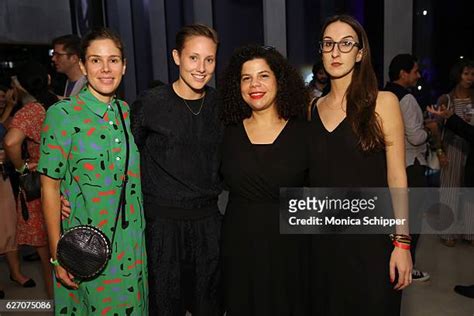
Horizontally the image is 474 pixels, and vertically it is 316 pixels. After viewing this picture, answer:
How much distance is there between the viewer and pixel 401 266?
1.64m

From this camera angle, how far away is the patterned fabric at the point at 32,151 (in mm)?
2496

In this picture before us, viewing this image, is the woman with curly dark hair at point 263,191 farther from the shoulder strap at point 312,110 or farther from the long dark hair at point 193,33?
the long dark hair at point 193,33

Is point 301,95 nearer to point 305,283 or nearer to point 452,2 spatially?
point 305,283

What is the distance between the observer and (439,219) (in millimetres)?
4273

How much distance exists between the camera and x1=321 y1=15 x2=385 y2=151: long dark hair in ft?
5.27

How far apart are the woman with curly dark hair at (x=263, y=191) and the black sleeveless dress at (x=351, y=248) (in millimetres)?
99

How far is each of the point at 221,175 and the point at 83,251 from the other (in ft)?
2.07

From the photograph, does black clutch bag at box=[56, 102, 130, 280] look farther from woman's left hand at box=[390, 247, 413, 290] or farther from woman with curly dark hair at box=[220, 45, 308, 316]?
woman's left hand at box=[390, 247, 413, 290]

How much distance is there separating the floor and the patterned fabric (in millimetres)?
478

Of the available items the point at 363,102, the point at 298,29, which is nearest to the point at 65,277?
the point at 363,102

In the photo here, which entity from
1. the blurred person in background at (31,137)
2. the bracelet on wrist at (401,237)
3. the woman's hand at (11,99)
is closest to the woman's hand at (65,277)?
the blurred person in background at (31,137)

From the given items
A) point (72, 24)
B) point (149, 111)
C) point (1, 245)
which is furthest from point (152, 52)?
point (149, 111)

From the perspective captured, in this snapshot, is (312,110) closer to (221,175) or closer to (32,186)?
(221,175)

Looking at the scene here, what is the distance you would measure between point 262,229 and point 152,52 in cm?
699
